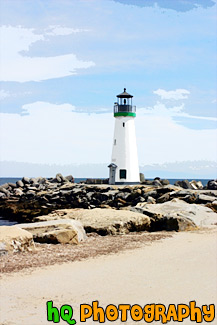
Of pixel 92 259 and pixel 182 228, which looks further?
pixel 182 228

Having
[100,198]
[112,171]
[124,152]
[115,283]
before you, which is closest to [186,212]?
[115,283]

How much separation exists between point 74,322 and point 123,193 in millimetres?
26375

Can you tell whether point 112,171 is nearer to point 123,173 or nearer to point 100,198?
point 123,173

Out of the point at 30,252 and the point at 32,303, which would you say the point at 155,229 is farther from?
the point at 32,303

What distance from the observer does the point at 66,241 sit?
12141 millimetres

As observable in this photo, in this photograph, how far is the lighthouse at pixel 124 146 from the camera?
127ft

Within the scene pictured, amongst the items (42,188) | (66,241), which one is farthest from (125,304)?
(42,188)

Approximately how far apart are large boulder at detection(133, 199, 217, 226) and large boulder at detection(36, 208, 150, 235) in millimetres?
1182

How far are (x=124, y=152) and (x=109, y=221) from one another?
24.7 metres

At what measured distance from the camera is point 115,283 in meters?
8.09

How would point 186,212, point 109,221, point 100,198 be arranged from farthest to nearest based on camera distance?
point 100,198 < point 186,212 < point 109,221

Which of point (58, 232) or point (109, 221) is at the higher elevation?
point (109, 221)

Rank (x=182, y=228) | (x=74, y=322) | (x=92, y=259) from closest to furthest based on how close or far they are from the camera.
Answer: (x=74, y=322), (x=92, y=259), (x=182, y=228)

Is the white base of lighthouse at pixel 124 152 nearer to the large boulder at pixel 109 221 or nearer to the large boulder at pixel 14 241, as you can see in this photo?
the large boulder at pixel 109 221
